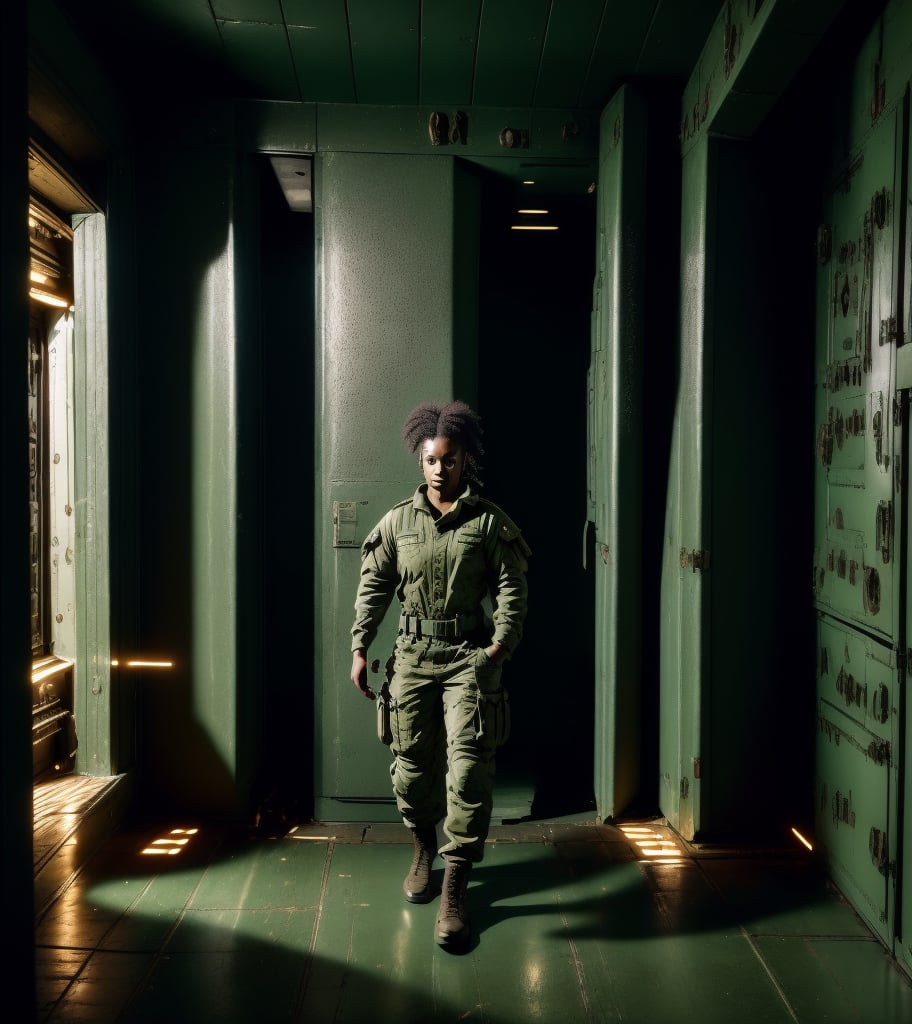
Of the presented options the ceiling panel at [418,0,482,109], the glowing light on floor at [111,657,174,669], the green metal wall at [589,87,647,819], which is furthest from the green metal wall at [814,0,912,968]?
the glowing light on floor at [111,657,174,669]

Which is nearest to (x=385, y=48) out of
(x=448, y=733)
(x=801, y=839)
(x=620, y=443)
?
(x=620, y=443)

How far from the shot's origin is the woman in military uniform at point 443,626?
293 centimetres

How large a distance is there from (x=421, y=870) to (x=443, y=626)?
36.2 inches

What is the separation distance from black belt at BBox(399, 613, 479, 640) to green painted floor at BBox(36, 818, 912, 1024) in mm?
982

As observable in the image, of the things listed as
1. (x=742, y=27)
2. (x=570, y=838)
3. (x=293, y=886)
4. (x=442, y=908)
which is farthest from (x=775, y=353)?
(x=293, y=886)

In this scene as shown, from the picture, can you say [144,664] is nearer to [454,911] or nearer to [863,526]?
[454,911]

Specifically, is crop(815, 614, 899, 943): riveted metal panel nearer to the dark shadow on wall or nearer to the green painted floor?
the green painted floor

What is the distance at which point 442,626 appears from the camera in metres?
3.00

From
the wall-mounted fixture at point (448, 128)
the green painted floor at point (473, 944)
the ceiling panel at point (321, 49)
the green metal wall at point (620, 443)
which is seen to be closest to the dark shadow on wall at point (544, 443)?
the green metal wall at point (620, 443)

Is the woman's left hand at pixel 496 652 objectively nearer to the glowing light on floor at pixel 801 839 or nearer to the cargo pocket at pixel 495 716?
the cargo pocket at pixel 495 716

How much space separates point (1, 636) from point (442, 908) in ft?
5.99

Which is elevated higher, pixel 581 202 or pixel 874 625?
Result: pixel 581 202

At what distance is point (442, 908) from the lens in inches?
108

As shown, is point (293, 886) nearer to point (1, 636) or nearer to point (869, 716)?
point (1, 636)
